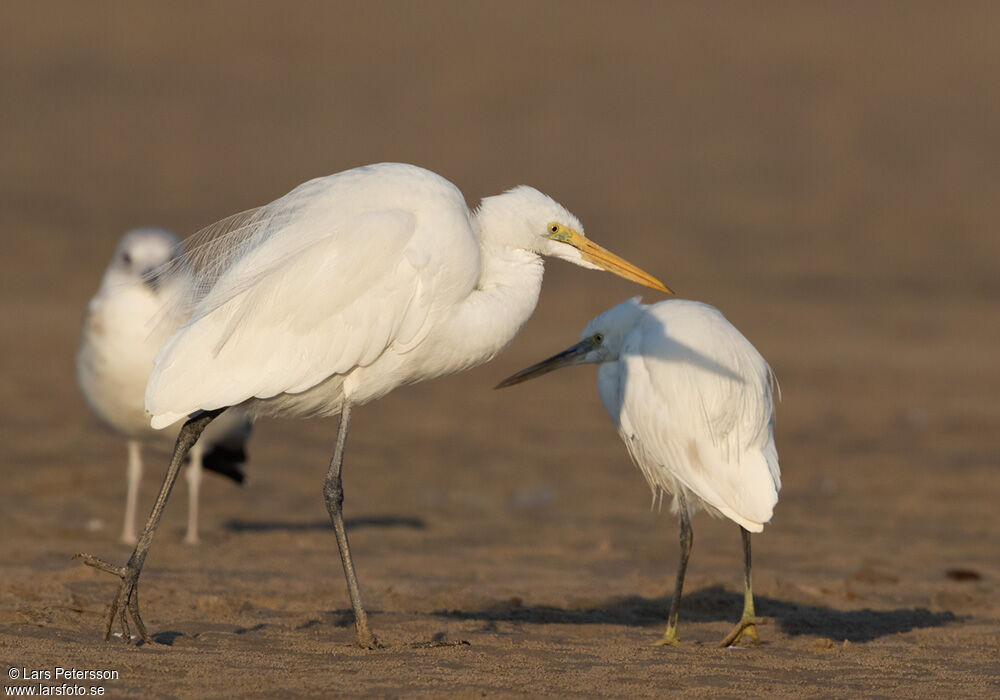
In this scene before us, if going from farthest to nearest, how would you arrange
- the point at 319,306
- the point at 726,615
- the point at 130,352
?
the point at 130,352
the point at 726,615
the point at 319,306

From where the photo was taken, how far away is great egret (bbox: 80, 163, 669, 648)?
5309 mm

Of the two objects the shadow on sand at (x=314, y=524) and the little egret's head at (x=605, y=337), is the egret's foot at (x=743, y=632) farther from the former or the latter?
the shadow on sand at (x=314, y=524)

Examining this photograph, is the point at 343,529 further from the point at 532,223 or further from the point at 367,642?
the point at 532,223

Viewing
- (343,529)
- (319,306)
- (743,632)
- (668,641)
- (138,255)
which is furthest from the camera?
(138,255)

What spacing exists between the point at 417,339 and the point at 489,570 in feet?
8.69

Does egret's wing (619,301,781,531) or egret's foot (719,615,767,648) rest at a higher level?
egret's wing (619,301,781,531)

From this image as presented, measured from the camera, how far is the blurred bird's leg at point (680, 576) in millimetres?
5887

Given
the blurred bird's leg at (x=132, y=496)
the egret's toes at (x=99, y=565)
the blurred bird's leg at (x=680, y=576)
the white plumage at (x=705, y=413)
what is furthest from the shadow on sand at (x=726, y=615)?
the blurred bird's leg at (x=132, y=496)

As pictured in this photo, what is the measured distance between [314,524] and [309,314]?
3975mm

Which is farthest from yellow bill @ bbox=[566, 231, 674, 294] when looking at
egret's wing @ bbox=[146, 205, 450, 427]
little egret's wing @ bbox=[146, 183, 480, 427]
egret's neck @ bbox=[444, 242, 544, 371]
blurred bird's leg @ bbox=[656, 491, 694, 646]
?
blurred bird's leg @ bbox=[656, 491, 694, 646]

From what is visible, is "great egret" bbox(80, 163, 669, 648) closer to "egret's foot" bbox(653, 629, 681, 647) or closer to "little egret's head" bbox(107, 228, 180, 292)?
"egret's foot" bbox(653, 629, 681, 647)

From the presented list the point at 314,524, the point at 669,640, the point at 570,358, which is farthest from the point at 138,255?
the point at 669,640

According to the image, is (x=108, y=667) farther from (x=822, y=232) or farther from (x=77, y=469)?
(x=822, y=232)

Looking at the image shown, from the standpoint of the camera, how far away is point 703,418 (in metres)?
6.07
